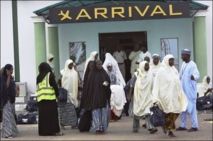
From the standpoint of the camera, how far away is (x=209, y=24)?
23.0 meters

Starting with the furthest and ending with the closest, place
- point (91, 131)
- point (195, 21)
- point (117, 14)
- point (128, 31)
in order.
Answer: point (128, 31)
point (195, 21)
point (117, 14)
point (91, 131)

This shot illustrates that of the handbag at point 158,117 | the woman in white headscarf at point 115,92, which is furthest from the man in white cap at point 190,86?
the woman in white headscarf at point 115,92

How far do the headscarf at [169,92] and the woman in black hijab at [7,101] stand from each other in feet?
10.9

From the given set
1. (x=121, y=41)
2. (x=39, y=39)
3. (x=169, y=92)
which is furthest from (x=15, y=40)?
(x=169, y=92)

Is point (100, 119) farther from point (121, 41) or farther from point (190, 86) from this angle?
point (121, 41)

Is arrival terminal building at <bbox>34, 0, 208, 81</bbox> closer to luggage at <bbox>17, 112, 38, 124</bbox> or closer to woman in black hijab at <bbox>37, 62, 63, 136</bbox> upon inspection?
luggage at <bbox>17, 112, 38, 124</bbox>

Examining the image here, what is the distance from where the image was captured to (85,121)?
48.1 feet

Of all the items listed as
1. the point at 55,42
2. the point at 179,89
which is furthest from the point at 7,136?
the point at 55,42

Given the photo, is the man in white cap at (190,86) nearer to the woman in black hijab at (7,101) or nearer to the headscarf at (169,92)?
the headscarf at (169,92)

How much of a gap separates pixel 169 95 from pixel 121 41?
11152mm

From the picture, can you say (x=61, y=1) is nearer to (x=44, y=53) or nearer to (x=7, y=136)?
(x=44, y=53)

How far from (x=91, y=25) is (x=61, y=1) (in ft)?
4.94

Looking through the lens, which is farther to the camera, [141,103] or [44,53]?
[44,53]

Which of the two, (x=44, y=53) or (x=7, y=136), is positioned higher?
(x=44, y=53)
